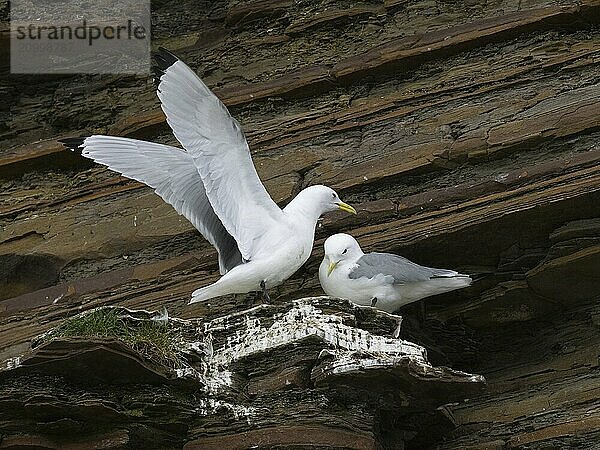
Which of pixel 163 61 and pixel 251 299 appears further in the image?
pixel 251 299

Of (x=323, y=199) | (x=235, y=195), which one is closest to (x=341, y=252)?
(x=323, y=199)

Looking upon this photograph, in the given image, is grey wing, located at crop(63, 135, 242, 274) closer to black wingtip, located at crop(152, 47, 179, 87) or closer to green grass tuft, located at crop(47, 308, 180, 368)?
black wingtip, located at crop(152, 47, 179, 87)

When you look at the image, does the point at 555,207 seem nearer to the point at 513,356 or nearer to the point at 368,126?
the point at 513,356

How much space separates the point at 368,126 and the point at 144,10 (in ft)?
8.41

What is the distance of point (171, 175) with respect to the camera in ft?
26.7

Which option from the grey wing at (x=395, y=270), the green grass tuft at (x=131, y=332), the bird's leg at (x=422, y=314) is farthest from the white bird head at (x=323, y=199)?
the green grass tuft at (x=131, y=332)

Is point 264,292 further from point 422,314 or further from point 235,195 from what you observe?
point 422,314

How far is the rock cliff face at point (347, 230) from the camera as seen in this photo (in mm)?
6547

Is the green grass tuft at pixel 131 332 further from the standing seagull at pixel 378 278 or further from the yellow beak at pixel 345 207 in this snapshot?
the yellow beak at pixel 345 207

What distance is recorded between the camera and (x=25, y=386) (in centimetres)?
639

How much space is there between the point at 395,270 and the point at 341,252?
1.32 ft

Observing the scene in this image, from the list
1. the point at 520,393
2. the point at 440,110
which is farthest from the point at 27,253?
the point at 520,393

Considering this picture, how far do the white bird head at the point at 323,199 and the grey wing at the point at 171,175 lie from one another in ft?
1.88

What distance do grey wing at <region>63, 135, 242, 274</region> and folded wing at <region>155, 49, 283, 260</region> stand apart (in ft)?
1.08
